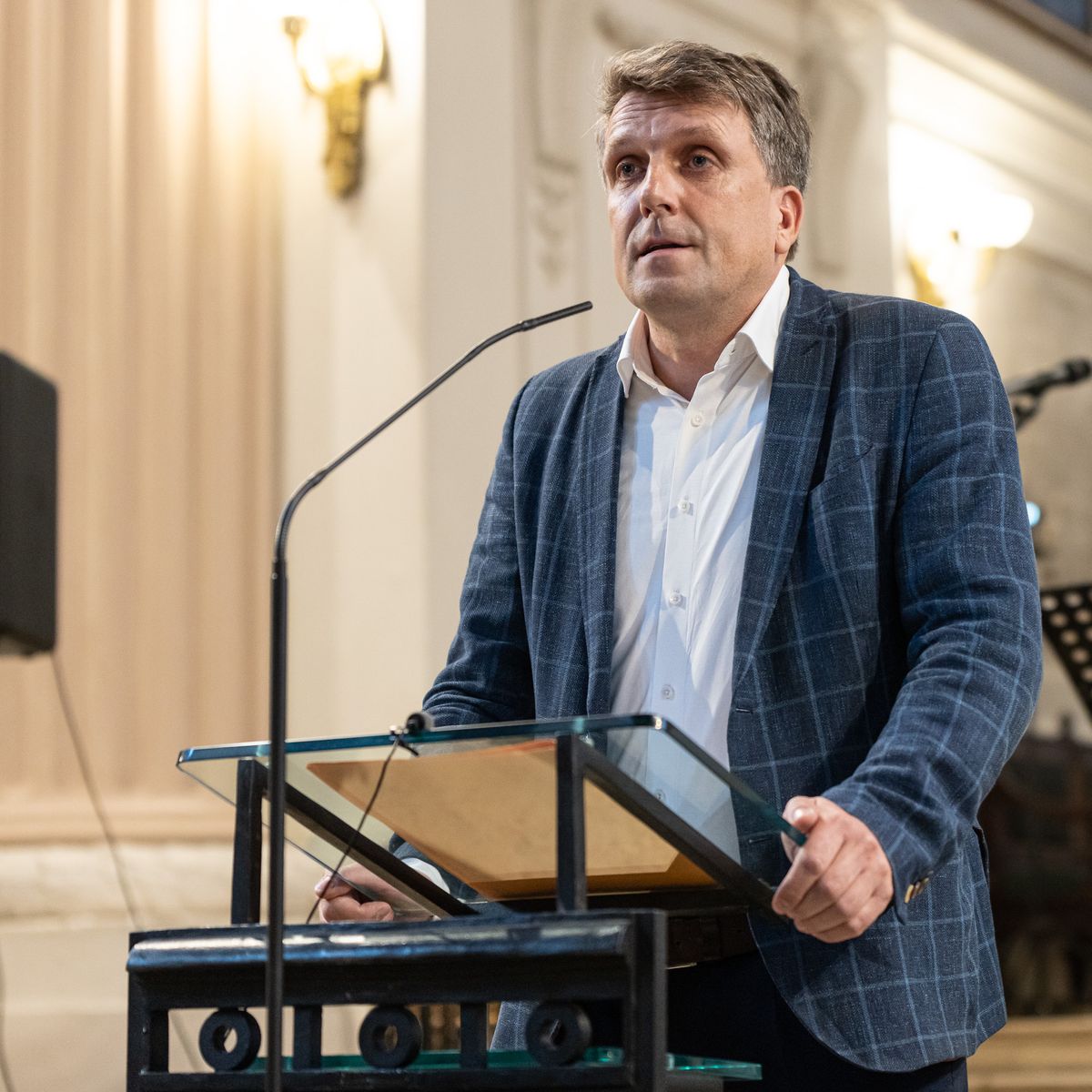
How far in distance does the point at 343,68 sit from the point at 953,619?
125 inches

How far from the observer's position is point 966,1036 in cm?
149

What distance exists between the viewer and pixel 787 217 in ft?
6.33

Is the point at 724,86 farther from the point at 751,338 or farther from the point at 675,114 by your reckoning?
the point at 751,338

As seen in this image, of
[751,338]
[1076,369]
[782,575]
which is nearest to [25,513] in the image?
[782,575]

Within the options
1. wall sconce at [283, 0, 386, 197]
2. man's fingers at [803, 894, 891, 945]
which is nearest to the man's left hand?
man's fingers at [803, 894, 891, 945]

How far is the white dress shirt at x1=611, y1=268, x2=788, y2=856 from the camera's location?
64.6 inches

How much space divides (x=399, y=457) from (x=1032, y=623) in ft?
9.08

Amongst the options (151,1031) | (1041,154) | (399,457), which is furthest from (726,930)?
(1041,154)

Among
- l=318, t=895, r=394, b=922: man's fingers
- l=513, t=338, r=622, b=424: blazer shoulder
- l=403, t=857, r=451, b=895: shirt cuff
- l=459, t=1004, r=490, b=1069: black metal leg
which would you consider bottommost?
l=459, t=1004, r=490, b=1069: black metal leg

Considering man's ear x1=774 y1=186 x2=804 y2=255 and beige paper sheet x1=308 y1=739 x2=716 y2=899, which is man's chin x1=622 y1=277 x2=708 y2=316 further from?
beige paper sheet x1=308 y1=739 x2=716 y2=899

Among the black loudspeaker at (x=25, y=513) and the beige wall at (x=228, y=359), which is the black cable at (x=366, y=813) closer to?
the black loudspeaker at (x=25, y=513)

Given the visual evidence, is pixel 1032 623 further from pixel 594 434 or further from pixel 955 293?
pixel 955 293

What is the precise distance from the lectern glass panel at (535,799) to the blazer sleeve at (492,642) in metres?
0.38

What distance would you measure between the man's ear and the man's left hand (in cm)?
81
